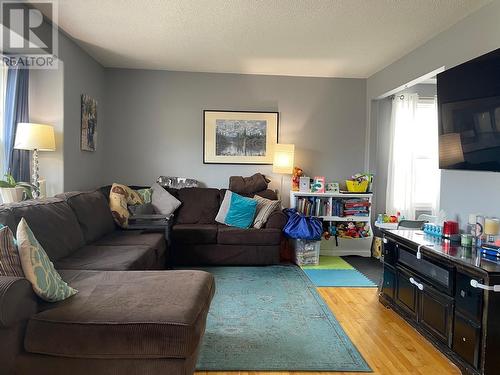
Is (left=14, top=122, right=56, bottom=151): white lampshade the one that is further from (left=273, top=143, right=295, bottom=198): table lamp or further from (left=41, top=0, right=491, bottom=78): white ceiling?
(left=273, top=143, right=295, bottom=198): table lamp

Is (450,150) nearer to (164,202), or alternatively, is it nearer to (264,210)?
(264,210)

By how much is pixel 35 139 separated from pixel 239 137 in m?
2.59

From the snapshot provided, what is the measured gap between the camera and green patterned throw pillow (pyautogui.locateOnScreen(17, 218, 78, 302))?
5.50 ft

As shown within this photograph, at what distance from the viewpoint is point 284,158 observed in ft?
15.6

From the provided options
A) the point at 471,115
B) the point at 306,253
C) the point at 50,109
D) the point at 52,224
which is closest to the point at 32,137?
the point at 50,109

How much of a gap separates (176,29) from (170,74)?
164cm

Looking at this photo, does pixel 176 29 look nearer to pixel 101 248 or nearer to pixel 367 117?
pixel 101 248

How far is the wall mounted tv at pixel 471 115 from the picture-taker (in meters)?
2.42

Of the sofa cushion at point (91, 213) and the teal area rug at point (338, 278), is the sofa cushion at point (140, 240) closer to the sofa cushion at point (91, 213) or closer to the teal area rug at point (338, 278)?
the sofa cushion at point (91, 213)

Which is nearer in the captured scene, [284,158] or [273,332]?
[273,332]

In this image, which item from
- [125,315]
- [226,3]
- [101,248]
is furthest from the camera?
[101,248]

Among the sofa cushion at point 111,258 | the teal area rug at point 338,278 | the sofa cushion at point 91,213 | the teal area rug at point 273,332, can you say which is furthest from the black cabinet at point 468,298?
the sofa cushion at point 91,213

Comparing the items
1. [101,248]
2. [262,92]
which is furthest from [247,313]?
[262,92]

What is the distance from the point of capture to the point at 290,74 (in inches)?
195
